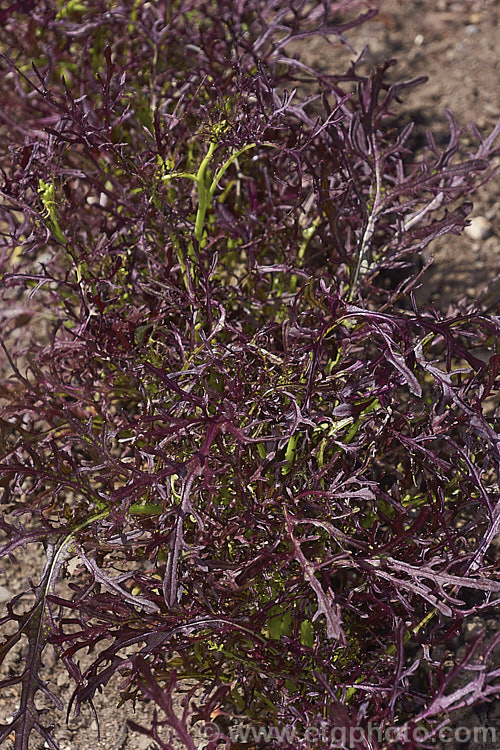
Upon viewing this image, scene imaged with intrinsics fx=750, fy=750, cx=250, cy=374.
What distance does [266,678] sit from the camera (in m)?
1.62

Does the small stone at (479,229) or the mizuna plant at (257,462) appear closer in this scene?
the mizuna plant at (257,462)

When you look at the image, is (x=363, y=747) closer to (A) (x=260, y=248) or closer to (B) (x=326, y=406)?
(B) (x=326, y=406)

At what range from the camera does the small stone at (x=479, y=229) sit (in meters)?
2.54

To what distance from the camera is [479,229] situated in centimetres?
254

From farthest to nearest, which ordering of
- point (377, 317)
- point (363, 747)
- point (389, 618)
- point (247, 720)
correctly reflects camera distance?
point (247, 720)
point (389, 618)
point (377, 317)
point (363, 747)

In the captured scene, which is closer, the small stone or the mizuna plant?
the mizuna plant

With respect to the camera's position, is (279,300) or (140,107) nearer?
(279,300)

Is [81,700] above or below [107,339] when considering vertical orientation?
below

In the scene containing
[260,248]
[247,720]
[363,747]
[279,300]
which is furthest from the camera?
[260,248]

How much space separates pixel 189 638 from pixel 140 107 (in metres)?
1.58

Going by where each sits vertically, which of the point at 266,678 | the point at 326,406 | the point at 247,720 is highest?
the point at 326,406

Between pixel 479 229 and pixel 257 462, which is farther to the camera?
pixel 479 229

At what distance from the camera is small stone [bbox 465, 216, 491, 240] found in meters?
2.54

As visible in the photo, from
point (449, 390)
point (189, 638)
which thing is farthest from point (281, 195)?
point (189, 638)
